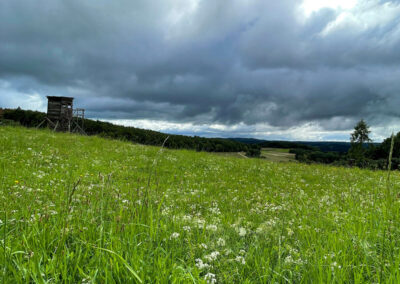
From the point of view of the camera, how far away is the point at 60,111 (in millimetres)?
43656

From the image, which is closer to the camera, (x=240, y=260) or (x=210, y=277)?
(x=210, y=277)

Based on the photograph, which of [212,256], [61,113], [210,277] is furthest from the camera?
[61,113]

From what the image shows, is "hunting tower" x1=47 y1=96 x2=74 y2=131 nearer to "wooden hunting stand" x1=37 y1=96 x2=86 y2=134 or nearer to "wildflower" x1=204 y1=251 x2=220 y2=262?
"wooden hunting stand" x1=37 y1=96 x2=86 y2=134

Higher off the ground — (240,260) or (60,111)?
(60,111)

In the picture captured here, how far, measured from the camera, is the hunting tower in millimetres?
43438

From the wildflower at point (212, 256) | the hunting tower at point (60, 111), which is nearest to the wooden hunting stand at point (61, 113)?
the hunting tower at point (60, 111)

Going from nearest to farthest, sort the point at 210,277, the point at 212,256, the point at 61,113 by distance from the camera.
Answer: the point at 210,277, the point at 212,256, the point at 61,113

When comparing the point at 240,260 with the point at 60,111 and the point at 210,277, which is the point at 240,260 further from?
the point at 60,111

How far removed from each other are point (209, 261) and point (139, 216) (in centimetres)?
160

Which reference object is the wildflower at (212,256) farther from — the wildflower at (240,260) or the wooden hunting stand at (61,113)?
the wooden hunting stand at (61,113)

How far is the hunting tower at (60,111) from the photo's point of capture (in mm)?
43438

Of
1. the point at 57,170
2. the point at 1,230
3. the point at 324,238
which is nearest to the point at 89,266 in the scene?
the point at 1,230

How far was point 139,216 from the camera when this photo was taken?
13.2 ft

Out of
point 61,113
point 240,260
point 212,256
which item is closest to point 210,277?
point 212,256
